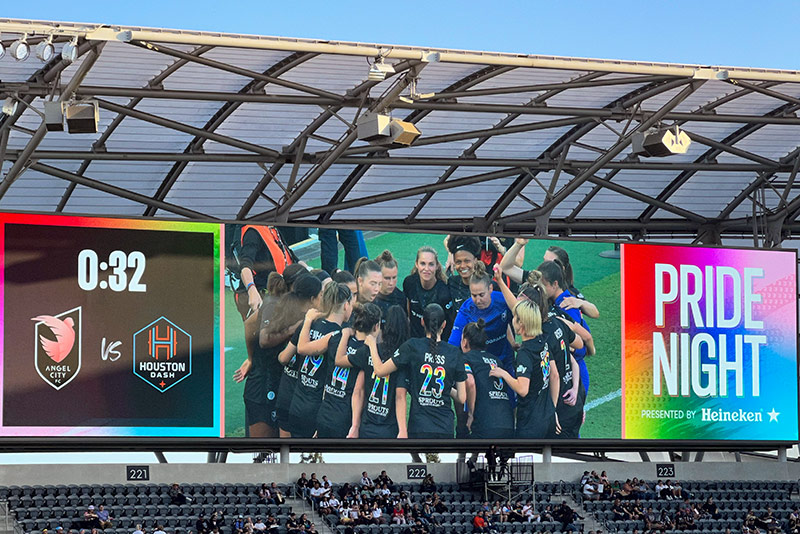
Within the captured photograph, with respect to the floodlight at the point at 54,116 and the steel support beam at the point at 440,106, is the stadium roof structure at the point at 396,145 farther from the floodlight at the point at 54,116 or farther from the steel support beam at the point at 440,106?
the floodlight at the point at 54,116

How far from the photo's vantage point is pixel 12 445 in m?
31.6

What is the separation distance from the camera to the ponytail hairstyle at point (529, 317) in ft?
119

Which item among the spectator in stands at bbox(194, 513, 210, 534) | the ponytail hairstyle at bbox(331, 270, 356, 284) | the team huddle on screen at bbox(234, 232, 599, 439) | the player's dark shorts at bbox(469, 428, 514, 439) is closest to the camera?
the spectator in stands at bbox(194, 513, 210, 534)

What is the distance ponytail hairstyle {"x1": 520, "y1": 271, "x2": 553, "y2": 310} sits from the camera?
120ft

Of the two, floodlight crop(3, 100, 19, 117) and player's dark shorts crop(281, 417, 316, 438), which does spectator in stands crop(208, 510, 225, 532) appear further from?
floodlight crop(3, 100, 19, 117)

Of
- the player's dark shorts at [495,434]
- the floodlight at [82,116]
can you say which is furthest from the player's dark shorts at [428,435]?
the floodlight at [82,116]

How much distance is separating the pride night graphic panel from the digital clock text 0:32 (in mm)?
12948

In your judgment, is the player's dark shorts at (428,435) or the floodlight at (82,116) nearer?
the floodlight at (82,116)

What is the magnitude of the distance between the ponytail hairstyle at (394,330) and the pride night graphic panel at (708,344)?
6309 mm

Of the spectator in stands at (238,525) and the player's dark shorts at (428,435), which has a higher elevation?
the player's dark shorts at (428,435)

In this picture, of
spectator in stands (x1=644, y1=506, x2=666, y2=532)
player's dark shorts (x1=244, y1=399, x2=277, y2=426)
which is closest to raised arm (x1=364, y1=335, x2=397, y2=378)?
player's dark shorts (x1=244, y1=399, x2=277, y2=426)

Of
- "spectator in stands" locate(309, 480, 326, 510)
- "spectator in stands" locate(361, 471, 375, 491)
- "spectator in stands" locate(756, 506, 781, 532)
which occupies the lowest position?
"spectator in stands" locate(756, 506, 781, 532)

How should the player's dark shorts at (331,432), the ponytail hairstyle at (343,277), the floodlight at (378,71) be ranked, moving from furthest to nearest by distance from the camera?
the ponytail hairstyle at (343,277) → the player's dark shorts at (331,432) → the floodlight at (378,71)

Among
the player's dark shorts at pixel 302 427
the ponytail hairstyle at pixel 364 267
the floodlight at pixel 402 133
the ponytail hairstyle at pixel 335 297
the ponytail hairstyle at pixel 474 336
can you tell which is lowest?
the player's dark shorts at pixel 302 427
